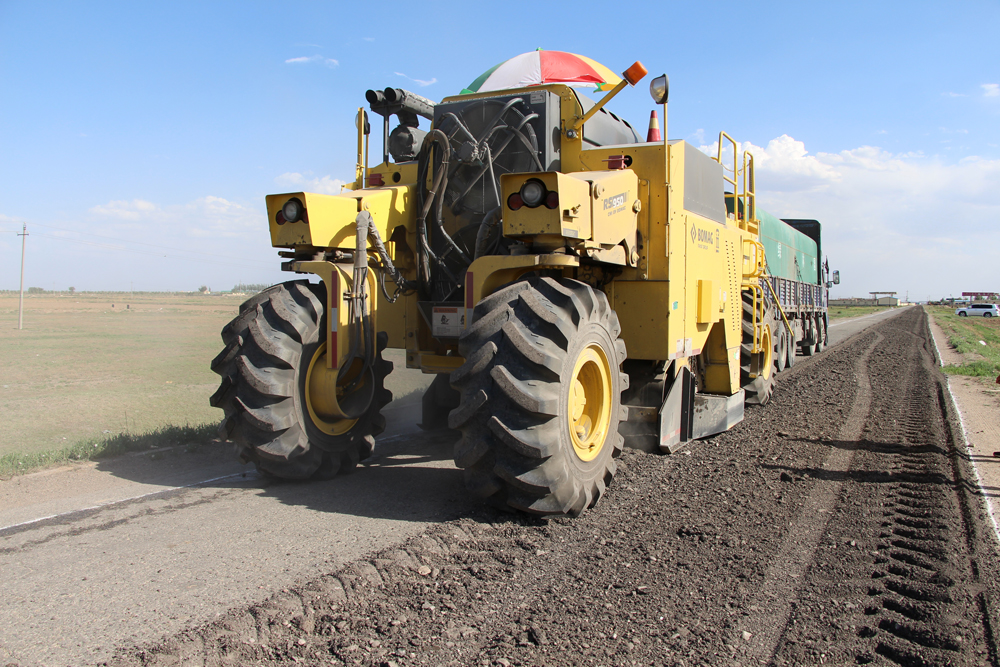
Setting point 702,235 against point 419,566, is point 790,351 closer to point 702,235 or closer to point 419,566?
point 702,235

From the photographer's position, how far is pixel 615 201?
5383mm

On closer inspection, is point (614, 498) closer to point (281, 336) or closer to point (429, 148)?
point (281, 336)

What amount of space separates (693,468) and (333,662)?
416 centimetres

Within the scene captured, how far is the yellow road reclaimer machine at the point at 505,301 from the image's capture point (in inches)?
171

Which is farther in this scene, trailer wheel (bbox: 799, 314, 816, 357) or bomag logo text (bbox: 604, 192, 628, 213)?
trailer wheel (bbox: 799, 314, 816, 357)

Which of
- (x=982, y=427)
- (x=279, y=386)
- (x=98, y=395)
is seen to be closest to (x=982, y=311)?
(x=982, y=427)

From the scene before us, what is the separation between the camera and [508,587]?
11.5ft

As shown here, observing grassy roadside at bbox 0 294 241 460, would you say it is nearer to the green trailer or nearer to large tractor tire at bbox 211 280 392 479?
large tractor tire at bbox 211 280 392 479

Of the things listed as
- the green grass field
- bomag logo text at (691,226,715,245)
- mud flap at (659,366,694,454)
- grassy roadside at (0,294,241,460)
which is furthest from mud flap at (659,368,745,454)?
grassy roadside at (0,294,241,460)

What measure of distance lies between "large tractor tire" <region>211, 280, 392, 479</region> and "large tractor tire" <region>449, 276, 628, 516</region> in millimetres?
1526

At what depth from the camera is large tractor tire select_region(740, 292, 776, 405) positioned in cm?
946

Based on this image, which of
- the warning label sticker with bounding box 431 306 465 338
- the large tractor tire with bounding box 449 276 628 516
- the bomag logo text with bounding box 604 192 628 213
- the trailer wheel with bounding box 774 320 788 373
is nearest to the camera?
the large tractor tire with bounding box 449 276 628 516

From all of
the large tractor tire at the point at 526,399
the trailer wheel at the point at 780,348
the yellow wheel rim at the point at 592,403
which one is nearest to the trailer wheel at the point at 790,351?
the trailer wheel at the point at 780,348

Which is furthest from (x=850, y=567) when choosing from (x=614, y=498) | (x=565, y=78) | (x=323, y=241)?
(x=565, y=78)
